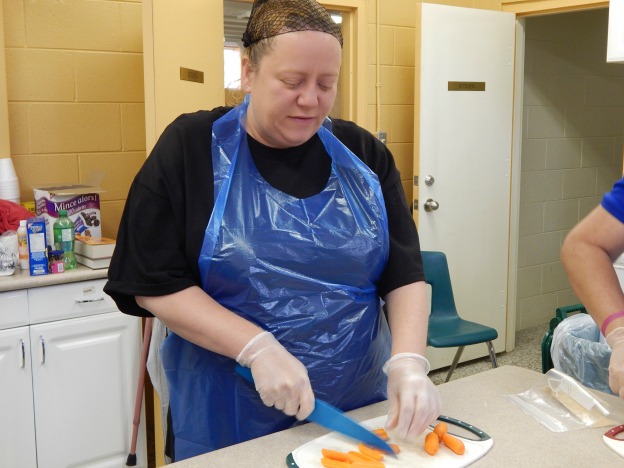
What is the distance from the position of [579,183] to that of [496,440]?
12.9 ft

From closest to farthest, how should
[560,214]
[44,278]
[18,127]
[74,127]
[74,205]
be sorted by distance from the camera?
[44,278]
[74,205]
[18,127]
[74,127]
[560,214]

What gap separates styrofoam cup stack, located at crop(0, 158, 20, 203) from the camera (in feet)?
8.57

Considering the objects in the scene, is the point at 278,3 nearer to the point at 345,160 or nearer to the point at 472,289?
the point at 345,160

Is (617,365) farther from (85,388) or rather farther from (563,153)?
(563,153)

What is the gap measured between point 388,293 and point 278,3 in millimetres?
569

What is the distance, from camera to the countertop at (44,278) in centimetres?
231

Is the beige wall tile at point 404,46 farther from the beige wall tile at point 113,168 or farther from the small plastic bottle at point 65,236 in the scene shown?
the small plastic bottle at point 65,236

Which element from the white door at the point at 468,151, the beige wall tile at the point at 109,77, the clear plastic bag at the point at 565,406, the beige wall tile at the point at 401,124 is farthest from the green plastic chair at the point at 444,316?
the clear plastic bag at the point at 565,406

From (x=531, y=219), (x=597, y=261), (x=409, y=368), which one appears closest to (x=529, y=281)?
(x=531, y=219)

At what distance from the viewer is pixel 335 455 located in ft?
3.63

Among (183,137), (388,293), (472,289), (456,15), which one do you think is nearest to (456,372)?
(472,289)

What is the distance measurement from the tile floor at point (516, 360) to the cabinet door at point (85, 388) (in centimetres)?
172

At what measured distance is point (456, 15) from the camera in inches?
142

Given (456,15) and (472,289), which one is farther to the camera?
(472,289)
